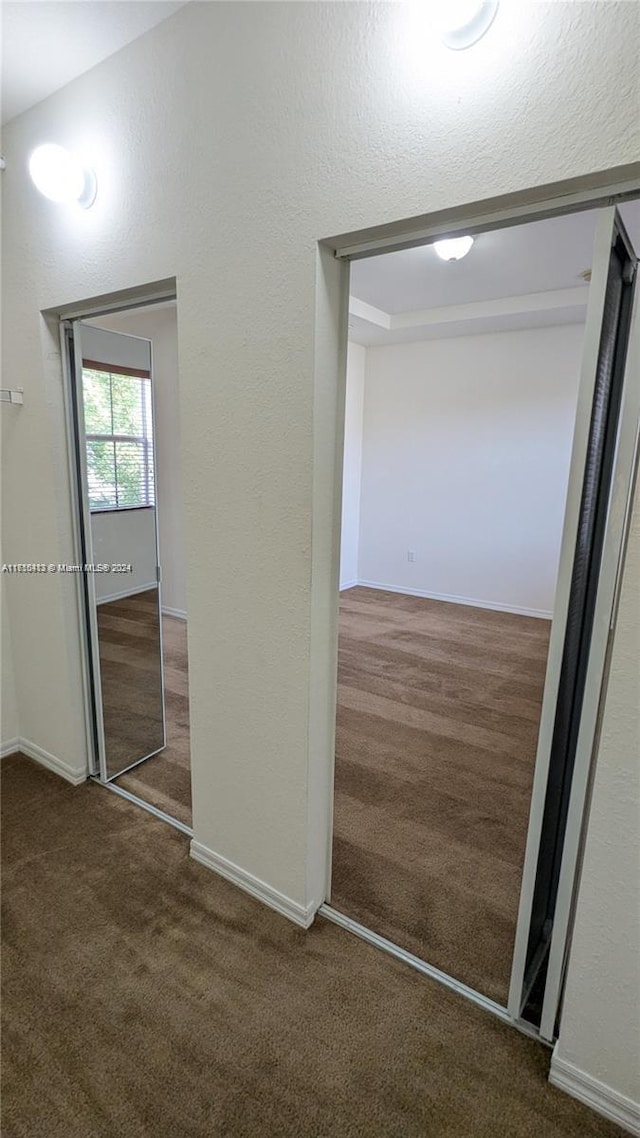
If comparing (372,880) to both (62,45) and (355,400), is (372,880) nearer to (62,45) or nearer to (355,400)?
(62,45)

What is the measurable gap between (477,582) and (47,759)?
14.0ft

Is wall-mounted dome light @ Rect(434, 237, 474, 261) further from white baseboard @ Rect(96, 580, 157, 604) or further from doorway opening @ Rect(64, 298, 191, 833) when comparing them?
white baseboard @ Rect(96, 580, 157, 604)

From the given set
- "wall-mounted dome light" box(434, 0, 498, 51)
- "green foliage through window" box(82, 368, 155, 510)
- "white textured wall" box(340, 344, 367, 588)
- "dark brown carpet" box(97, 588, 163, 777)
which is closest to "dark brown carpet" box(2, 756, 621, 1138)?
"dark brown carpet" box(97, 588, 163, 777)

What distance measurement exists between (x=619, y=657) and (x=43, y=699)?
242 cm

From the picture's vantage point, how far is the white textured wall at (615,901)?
111 cm

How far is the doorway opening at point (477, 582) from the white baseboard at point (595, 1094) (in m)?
0.10

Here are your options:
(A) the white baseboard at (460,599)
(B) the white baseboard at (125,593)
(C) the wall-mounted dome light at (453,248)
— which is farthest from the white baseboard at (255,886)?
(A) the white baseboard at (460,599)

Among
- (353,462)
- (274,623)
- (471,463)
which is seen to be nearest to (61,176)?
(274,623)

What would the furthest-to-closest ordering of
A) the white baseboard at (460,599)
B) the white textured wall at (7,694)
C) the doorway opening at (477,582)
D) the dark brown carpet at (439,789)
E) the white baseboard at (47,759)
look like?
the white baseboard at (460,599)
the white textured wall at (7,694)
the white baseboard at (47,759)
the dark brown carpet at (439,789)
the doorway opening at (477,582)

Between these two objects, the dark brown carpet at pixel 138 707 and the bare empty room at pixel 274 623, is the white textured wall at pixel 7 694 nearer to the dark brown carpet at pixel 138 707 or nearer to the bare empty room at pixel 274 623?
the bare empty room at pixel 274 623

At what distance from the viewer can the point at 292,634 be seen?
157cm

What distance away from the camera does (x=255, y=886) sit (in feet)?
6.03

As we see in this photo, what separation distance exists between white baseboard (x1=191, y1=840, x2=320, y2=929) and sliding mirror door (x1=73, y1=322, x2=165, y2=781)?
748 millimetres

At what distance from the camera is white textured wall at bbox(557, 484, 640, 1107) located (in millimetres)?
1106
